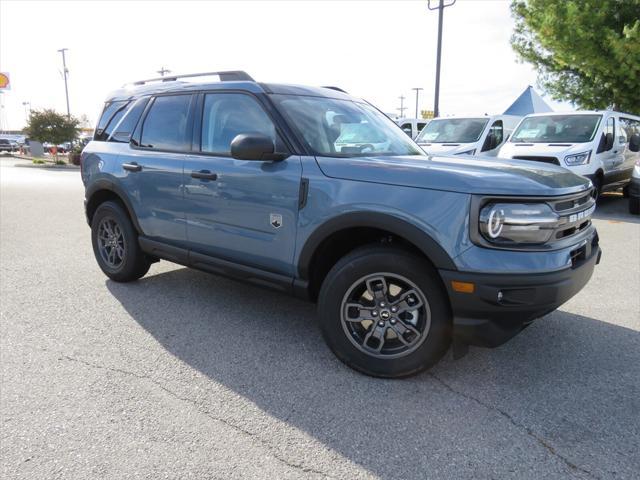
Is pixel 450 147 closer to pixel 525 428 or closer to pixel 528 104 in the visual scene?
pixel 525 428

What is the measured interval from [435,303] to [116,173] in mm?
3195

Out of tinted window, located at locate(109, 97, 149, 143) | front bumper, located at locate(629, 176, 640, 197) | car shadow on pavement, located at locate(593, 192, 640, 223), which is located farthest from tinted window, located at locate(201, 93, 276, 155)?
front bumper, located at locate(629, 176, 640, 197)

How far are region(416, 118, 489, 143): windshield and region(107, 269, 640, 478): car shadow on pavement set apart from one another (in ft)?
28.2

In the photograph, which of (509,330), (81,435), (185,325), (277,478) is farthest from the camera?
(185,325)

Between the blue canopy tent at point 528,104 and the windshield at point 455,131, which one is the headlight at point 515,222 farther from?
the blue canopy tent at point 528,104

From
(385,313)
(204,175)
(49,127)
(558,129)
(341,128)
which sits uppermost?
(49,127)

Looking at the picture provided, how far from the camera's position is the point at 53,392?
111 inches

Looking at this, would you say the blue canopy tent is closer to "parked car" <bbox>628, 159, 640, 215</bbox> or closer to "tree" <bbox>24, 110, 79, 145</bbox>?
"parked car" <bbox>628, 159, 640, 215</bbox>

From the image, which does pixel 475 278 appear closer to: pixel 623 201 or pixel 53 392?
pixel 53 392

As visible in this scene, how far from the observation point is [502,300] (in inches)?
100

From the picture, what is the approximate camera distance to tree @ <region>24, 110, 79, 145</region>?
107 ft

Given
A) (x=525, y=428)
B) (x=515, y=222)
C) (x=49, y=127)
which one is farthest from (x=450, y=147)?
(x=49, y=127)

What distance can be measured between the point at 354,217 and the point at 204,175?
4.44 ft

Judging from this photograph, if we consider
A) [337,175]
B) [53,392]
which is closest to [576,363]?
[337,175]
